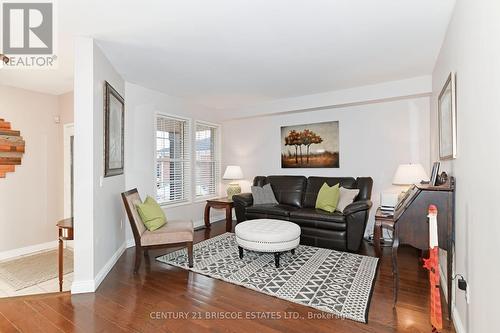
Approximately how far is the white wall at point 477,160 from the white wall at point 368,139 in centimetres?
220

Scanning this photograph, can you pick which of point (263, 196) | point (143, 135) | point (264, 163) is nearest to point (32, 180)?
point (143, 135)

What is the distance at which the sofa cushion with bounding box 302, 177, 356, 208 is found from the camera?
448 centimetres

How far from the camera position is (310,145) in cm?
512

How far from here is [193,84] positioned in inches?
165

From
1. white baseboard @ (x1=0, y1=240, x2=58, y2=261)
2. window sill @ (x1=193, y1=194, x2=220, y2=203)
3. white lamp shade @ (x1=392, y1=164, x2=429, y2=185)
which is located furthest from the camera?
window sill @ (x1=193, y1=194, x2=220, y2=203)

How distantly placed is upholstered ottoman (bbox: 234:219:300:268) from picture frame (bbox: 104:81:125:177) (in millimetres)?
1796

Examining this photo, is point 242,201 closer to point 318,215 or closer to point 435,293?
point 318,215

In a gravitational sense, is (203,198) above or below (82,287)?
above

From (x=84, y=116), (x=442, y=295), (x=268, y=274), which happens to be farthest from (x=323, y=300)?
(x=84, y=116)

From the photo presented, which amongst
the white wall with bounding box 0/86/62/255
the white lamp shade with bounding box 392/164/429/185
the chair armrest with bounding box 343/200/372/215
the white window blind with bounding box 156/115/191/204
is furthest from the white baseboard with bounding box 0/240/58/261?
the white lamp shade with bounding box 392/164/429/185

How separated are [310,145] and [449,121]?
282 centimetres

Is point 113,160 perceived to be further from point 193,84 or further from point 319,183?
point 319,183

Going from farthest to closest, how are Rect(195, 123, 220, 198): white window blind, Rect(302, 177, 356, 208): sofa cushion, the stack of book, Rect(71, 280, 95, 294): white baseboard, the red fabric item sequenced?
Rect(195, 123, 220, 198): white window blind
Rect(302, 177, 356, 208): sofa cushion
the stack of book
Rect(71, 280, 95, 294): white baseboard
the red fabric item

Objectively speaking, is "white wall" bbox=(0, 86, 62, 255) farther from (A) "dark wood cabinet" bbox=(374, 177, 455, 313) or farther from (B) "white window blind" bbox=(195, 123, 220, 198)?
(A) "dark wood cabinet" bbox=(374, 177, 455, 313)
